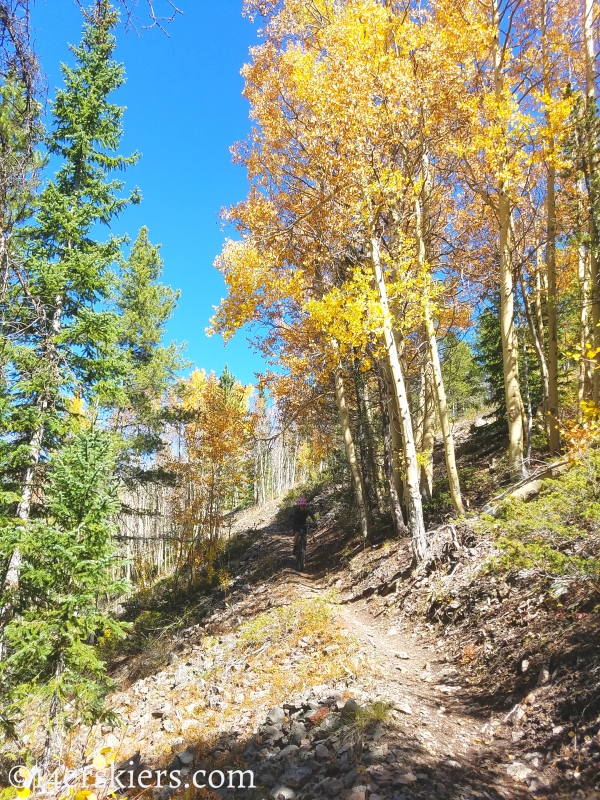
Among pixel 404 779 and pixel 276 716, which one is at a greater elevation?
pixel 404 779

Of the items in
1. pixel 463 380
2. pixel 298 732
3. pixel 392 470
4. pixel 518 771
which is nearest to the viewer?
pixel 518 771

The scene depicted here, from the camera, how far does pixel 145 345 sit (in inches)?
707

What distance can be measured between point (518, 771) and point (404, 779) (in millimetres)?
791

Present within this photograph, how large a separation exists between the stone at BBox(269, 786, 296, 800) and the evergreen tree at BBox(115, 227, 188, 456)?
1368cm

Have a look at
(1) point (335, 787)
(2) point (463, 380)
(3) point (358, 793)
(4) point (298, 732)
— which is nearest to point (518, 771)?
(3) point (358, 793)

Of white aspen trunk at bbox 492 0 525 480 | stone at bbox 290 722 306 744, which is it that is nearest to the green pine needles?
stone at bbox 290 722 306 744

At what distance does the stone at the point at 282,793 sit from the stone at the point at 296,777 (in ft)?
0.25

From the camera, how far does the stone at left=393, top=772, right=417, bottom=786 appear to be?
109 inches

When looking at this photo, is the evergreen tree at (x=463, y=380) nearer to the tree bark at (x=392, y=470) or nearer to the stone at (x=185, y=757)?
the tree bark at (x=392, y=470)

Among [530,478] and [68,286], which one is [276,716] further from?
[68,286]

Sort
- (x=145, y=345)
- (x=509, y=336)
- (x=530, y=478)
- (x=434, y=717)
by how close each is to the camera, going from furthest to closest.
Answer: (x=145, y=345) → (x=509, y=336) → (x=530, y=478) → (x=434, y=717)

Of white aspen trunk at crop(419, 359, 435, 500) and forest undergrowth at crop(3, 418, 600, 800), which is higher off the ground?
white aspen trunk at crop(419, 359, 435, 500)

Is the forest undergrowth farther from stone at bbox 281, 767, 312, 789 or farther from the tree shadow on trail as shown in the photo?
stone at bbox 281, 767, 312, 789

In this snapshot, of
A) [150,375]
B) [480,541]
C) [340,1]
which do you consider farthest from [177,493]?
[340,1]
